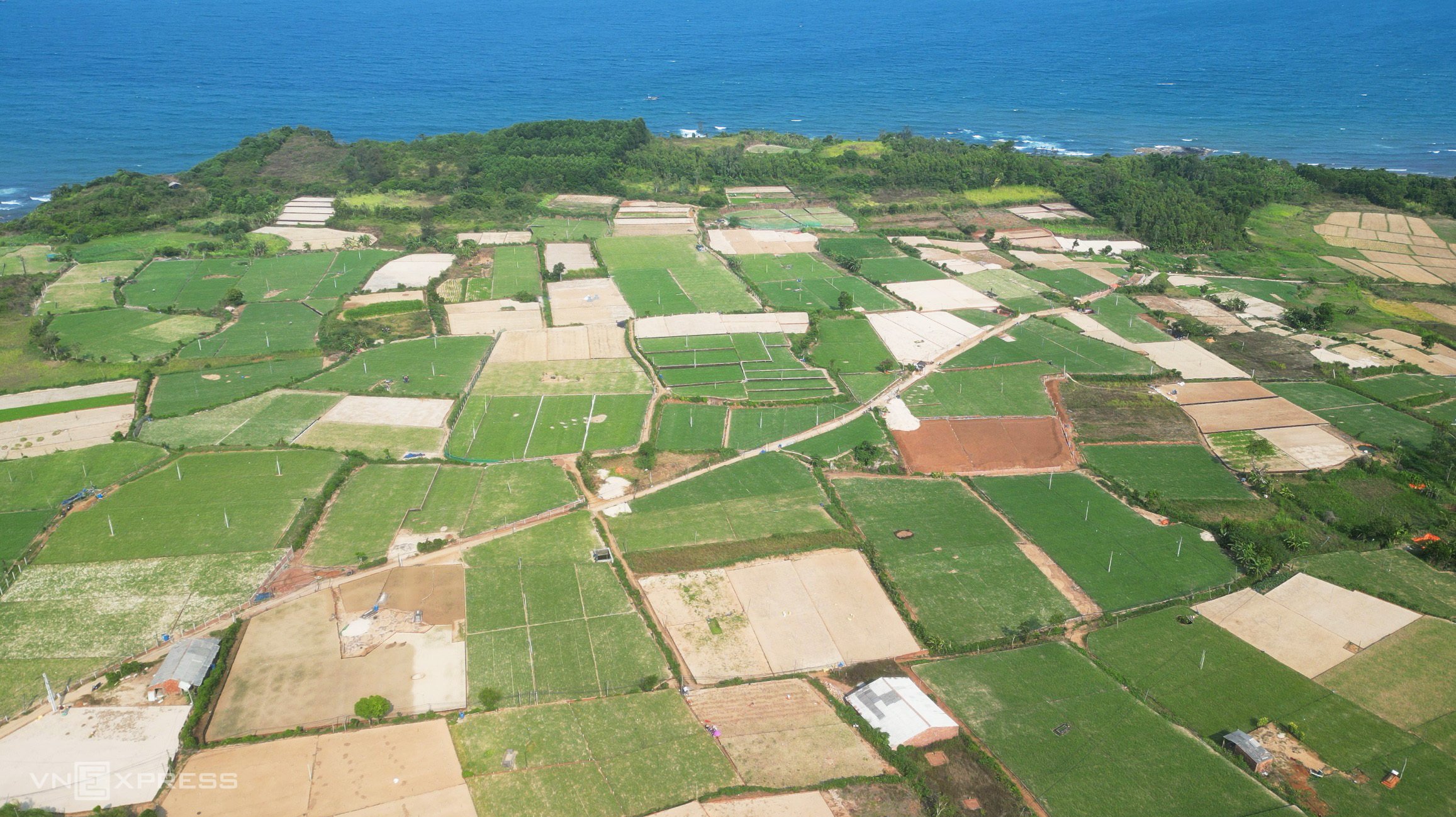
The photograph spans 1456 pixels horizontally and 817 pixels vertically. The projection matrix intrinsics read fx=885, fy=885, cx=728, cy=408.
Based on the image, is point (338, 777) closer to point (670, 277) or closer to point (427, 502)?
point (427, 502)

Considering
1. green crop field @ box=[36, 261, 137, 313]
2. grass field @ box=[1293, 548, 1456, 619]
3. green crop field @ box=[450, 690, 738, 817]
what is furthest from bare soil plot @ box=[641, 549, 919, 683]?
green crop field @ box=[36, 261, 137, 313]

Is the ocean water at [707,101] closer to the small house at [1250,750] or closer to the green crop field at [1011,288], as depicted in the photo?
the green crop field at [1011,288]

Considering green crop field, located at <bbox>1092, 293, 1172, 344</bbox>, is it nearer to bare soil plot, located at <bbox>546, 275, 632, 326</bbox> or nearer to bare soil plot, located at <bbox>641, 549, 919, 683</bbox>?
bare soil plot, located at <bbox>641, 549, 919, 683</bbox>

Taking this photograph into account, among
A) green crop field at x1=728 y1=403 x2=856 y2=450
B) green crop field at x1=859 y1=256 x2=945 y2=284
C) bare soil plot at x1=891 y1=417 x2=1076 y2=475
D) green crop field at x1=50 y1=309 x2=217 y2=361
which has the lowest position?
bare soil plot at x1=891 y1=417 x2=1076 y2=475

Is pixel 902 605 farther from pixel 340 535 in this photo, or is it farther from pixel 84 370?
pixel 84 370

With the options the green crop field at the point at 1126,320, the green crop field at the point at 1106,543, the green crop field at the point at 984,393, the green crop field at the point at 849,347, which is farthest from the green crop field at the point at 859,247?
the green crop field at the point at 1106,543

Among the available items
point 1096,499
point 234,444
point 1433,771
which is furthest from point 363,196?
point 1433,771
